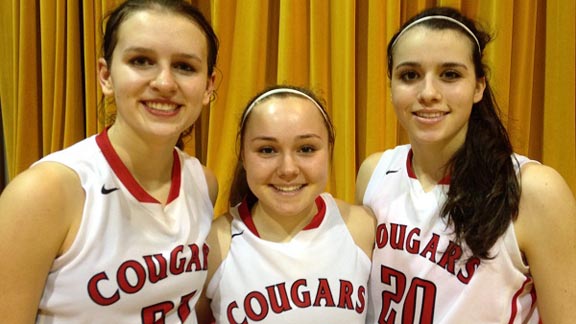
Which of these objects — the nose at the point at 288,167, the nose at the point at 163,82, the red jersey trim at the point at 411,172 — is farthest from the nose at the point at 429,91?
the nose at the point at 163,82

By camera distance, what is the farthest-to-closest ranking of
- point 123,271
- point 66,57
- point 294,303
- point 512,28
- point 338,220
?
1. point 66,57
2. point 512,28
3. point 338,220
4. point 294,303
5. point 123,271

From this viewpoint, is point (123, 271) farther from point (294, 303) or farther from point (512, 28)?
point (512, 28)

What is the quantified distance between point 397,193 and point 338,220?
0.20m

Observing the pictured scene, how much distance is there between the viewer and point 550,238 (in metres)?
1.24

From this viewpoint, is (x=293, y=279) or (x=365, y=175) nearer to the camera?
(x=293, y=279)

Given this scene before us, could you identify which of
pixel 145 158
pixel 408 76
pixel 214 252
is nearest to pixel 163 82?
pixel 145 158

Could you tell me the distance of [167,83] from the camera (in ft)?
3.85

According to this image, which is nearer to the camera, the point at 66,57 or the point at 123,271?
the point at 123,271

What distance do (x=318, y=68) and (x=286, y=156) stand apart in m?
0.92

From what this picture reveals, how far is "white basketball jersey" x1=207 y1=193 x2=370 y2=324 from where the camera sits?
133 centimetres

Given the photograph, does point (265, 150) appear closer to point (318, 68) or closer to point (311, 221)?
point (311, 221)

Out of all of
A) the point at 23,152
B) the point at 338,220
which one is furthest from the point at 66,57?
the point at 338,220

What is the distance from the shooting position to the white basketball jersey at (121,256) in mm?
1120

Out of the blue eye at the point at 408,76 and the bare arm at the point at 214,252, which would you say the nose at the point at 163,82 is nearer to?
the bare arm at the point at 214,252
